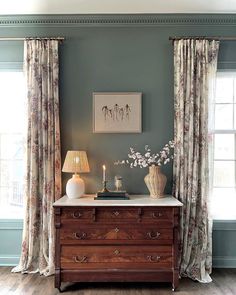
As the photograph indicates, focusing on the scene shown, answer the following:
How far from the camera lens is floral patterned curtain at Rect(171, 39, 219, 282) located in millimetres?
3688

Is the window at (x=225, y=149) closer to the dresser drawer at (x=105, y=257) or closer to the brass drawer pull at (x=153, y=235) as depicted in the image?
the brass drawer pull at (x=153, y=235)

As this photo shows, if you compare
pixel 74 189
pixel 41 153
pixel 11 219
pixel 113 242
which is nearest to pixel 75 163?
Answer: pixel 74 189

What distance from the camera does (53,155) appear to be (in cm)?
375

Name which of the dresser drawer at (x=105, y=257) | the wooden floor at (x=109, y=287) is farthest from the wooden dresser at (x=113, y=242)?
the wooden floor at (x=109, y=287)

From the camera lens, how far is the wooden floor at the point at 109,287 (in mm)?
3242

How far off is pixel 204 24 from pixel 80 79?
5.40ft

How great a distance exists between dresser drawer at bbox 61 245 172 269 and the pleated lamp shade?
2.67ft

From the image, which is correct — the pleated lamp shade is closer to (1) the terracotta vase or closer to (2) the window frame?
(1) the terracotta vase

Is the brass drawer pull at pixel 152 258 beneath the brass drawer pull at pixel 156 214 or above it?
beneath

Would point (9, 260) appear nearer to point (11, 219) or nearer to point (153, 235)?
point (11, 219)

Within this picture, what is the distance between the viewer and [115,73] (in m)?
3.90

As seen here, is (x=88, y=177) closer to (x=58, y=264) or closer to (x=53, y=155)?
(x=53, y=155)

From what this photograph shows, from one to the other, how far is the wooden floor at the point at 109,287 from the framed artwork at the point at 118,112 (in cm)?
174

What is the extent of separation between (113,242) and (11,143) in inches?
74.4
